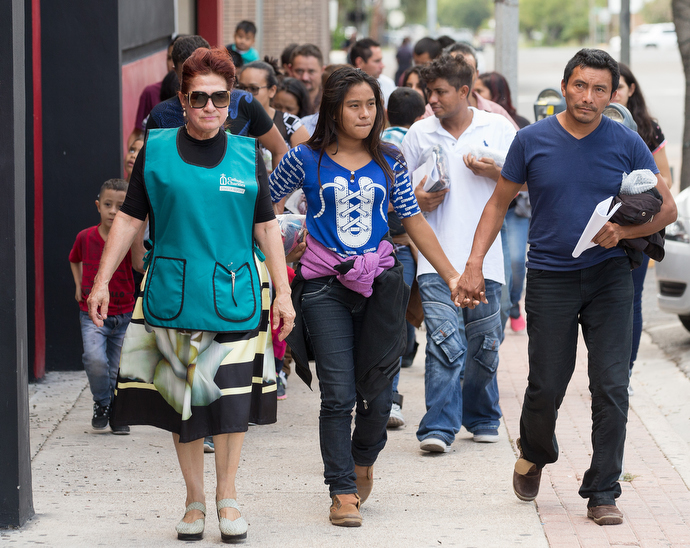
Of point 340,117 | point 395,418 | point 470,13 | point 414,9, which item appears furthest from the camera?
point 470,13

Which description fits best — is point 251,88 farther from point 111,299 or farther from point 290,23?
point 290,23

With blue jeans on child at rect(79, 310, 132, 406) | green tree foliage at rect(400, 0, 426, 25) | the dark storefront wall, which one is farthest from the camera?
green tree foliage at rect(400, 0, 426, 25)

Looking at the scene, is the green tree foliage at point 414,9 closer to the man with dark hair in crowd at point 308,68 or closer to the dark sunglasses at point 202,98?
the man with dark hair in crowd at point 308,68

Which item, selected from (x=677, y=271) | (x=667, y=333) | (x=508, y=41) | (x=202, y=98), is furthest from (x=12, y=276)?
(x=508, y=41)

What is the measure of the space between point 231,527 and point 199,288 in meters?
0.99

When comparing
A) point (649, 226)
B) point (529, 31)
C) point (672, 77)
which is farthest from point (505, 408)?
point (529, 31)

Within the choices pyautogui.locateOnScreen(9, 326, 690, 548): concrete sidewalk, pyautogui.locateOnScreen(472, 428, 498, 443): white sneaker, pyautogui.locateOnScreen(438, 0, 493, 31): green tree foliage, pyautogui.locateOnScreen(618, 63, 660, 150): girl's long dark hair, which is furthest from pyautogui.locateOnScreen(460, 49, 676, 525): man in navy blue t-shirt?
pyautogui.locateOnScreen(438, 0, 493, 31): green tree foliage

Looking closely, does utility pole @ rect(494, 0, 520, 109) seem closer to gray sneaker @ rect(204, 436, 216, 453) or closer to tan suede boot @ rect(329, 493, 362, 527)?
gray sneaker @ rect(204, 436, 216, 453)

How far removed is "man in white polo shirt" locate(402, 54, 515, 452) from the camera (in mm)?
5691

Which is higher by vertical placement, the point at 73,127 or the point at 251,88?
the point at 251,88

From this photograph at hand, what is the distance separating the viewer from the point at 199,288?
4133 millimetres

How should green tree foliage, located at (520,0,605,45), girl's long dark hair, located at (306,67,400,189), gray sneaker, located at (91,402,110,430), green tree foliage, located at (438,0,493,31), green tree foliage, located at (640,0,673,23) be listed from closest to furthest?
girl's long dark hair, located at (306,67,400,189), gray sneaker, located at (91,402,110,430), green tree foliage, located at (640,0,673,23), green tree foliage, located at (520,0,605,45), green tree foliage, located at (438,0,493,31)

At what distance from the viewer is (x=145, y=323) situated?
14.0 feet

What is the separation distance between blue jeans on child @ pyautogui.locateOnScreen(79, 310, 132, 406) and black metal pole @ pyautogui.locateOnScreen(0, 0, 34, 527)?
1442 mm
